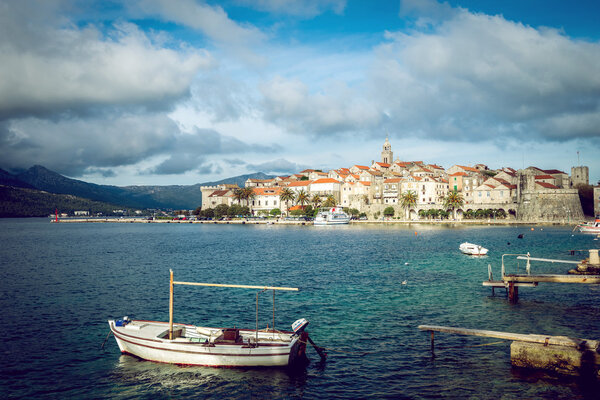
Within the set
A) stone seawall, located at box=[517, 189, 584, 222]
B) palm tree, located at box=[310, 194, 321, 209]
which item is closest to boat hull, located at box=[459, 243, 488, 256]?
stone seawall, located at box=[517, 189, 584, 222]

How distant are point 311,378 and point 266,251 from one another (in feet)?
131

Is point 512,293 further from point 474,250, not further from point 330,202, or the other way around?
point 330,202

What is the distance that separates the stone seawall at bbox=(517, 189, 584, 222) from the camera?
329 ft

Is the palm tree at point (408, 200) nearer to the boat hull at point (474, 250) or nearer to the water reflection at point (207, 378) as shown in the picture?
the boat hull at point (474, 250)

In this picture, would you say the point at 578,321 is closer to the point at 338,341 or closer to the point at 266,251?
the point at 338,341

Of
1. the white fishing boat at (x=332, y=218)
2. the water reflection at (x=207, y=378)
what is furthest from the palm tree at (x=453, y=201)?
the water reflection at (x=207, y=378)

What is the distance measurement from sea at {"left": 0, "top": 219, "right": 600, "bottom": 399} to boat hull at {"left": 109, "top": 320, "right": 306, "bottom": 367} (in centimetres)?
30

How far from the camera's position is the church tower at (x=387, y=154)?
169m

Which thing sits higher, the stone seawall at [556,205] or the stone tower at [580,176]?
the stone tower at [580,176]

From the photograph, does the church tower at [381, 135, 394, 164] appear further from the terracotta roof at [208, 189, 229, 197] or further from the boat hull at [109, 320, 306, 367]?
the boat hull at [109, 320, 306, 367]

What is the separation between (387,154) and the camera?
16975 centimetres

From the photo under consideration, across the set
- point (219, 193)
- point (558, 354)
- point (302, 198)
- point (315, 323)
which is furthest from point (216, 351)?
point (219, 193)

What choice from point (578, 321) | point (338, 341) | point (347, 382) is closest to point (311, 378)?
point (347, 382)

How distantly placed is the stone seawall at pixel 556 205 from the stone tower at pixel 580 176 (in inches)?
1027
